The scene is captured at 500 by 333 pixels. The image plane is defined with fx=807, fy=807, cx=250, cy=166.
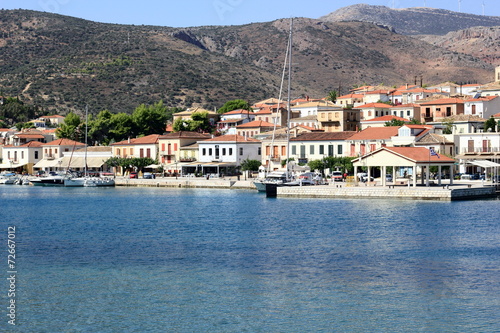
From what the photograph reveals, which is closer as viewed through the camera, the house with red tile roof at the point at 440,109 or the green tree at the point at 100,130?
the house with red tile roof at the point at 440,109

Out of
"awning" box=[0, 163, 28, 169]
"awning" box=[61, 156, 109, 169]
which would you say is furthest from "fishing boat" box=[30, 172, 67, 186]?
"awning" box=[0, 163, 28, 169]

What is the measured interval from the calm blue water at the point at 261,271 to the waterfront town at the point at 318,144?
2025 cm

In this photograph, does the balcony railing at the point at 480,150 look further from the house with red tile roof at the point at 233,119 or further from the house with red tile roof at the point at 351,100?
the house with red tile roof at the point at 351,100

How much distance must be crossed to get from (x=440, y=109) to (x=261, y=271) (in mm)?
80549

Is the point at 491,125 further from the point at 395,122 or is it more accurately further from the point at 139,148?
the point at 139,148

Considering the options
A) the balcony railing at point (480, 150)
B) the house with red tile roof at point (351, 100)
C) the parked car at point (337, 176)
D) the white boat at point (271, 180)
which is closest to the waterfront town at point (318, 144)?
the balcony railing at point (480, 150)

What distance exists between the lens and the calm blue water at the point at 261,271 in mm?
25547

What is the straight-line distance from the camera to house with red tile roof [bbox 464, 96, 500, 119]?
103m

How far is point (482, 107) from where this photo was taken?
4067 inches

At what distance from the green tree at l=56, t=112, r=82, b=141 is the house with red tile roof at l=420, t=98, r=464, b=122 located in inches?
1983

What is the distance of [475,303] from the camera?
88.4ft

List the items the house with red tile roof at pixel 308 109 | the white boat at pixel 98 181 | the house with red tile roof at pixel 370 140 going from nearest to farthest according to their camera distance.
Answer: the house with red tile roof at pixel 370 140
the white boat at pixel 98 181
the house with red tile roof at pixel 308 109

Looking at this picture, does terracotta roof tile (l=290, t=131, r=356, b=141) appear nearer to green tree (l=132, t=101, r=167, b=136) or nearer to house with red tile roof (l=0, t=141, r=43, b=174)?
green tree (l=132, t=101, r=167, b=136)

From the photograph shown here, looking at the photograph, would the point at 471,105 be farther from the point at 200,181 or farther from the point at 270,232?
the point at 270,232
